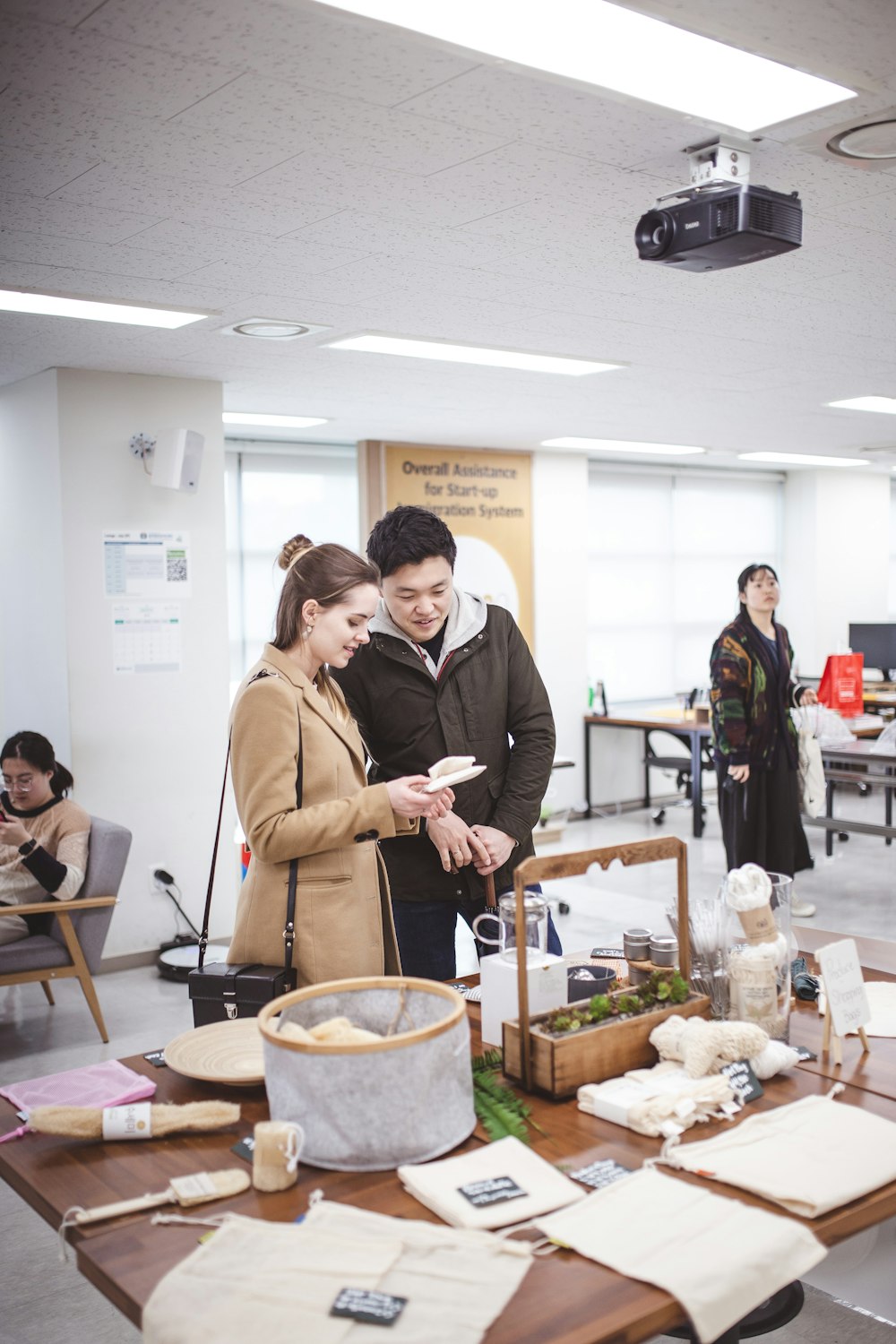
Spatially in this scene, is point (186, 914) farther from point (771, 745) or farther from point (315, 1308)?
point (315, 1308)

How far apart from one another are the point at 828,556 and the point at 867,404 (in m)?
3.95

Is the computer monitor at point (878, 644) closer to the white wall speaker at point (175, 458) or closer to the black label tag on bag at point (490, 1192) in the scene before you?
the white wall speaker at point (175, 458)

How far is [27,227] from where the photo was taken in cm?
310

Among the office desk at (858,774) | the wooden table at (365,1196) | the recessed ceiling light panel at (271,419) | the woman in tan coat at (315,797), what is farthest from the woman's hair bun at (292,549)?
the office desk at (858,774)

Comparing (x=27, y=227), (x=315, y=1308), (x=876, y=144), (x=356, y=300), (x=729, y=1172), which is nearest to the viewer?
(x=315, y=1308)

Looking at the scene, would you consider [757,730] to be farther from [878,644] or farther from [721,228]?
[878,644]

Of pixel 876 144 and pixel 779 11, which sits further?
pixel 876 144

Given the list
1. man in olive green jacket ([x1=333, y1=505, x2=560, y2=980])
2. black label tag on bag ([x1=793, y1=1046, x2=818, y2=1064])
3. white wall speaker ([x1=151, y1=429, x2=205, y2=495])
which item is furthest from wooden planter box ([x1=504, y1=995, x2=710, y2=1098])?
white wall speaker ([x1=151, y1=429, x2=205, y2=495])

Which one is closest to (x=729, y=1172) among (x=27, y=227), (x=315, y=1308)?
(x=315, y=1308)

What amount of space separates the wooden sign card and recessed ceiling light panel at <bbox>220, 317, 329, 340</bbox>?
Result: 3.09 meters

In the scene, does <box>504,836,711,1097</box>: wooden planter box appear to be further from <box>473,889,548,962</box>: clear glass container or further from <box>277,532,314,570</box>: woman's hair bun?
<box>277,532,314,570</box>: woman's hair bun

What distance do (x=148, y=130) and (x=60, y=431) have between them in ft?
9.41

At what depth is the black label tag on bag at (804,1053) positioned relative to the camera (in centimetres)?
190

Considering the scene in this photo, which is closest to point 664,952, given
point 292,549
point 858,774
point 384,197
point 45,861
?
point 292,549
